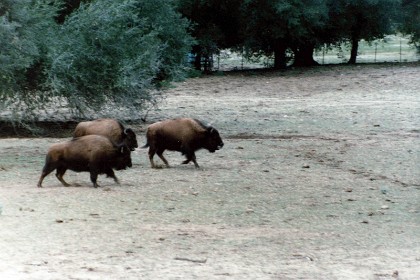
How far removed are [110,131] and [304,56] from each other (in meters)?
35.6

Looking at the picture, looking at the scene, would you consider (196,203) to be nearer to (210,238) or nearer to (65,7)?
(210,238)

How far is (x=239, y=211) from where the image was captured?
13.9 metres

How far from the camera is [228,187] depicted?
53.6ft

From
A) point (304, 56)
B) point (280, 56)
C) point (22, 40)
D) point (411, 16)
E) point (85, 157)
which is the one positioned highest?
point (22, 40)

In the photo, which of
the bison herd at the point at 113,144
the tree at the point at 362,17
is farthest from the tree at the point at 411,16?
the bison herd at the point at 113,144

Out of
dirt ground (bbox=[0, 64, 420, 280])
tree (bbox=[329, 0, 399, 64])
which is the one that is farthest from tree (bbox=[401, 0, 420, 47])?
dirt ground (bbox=[0, 64, 420, 280])

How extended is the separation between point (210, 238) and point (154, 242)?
27.2 inches

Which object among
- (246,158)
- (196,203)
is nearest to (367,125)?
(246,158)

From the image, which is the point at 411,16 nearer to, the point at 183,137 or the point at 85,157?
the point at 183,137

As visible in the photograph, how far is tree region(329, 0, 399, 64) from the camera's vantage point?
4931 centimetres

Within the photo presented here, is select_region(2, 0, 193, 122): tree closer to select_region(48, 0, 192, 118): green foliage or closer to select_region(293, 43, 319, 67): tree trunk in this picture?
select_region(48, 0, 192, 118): green foliage

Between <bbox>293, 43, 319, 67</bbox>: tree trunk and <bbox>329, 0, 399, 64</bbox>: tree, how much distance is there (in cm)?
179

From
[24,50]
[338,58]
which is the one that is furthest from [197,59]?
[24,50]

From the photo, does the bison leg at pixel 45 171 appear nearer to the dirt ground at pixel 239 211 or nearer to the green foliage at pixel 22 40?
the dirt ground at pixel 239 211
